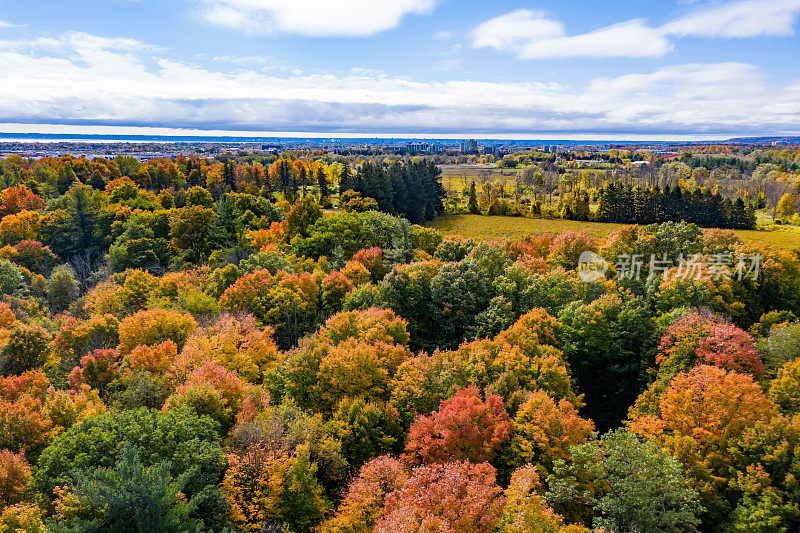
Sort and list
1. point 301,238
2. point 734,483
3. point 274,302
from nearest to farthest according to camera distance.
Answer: point 734,483 → point 274,302 → point 301,238

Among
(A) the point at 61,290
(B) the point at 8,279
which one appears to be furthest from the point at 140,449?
(B) the point at 8,279

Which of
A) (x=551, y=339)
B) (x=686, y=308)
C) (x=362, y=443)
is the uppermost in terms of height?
(x=686, y=308)

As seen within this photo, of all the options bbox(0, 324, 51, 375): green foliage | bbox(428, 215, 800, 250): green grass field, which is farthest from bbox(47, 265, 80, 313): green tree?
bbox(428, 215, 800, 250): green grass field

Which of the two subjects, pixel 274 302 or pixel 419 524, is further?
pixel 274 302

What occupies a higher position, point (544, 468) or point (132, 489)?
point (132, 489)

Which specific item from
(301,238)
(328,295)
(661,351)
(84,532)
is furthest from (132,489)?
(301,238)

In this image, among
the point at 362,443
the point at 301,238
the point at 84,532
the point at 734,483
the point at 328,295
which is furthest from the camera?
the point at 301,238

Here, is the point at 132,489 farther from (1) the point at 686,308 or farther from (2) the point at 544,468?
(1) the point at 686,308

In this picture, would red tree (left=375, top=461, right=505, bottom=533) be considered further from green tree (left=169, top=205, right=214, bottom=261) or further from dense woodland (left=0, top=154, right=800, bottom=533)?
green tree (left=169, top=205, right=214, bottom=261)
